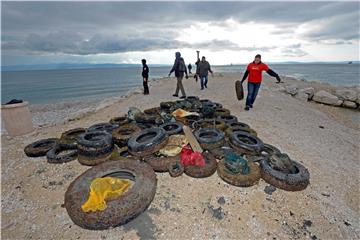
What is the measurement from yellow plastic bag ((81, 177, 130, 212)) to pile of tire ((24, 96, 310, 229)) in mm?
90

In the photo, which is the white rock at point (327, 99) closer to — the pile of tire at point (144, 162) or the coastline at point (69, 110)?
the coastline at point (69, 110)

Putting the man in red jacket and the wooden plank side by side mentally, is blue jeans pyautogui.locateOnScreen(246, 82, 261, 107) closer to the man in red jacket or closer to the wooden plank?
the man in red jacket

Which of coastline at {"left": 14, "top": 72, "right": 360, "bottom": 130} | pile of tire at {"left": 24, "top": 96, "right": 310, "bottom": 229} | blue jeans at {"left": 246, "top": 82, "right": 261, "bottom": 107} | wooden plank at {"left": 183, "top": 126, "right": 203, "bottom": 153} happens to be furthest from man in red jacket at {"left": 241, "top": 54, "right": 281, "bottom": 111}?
coastline at {"left": 14, "top": 72, "right": 360, "bottom": 130}

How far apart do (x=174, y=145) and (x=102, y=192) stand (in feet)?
6.34

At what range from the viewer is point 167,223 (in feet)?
8.57

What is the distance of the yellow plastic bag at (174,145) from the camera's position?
4.06 metres

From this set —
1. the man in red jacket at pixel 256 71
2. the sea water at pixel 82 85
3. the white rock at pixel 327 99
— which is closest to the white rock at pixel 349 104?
the white rock at pixel 327 99

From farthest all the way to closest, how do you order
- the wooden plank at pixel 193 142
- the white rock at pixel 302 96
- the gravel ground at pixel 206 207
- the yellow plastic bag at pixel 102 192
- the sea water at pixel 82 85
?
1. the sea water at pixel 82 85
2. the white rock at pixel 302 96
3. the wooden plank at pixel 193 142
4. the yellow plastic bag at pixel 102 192
5. the gravel ground at pixel 206 207

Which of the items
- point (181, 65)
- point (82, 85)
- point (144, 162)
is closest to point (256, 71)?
point (181, 65)

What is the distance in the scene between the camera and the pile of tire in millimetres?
2717

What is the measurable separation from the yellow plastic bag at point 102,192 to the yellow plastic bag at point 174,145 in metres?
1.18

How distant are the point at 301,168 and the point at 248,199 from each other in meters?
1.40

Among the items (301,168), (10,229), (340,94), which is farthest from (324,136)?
(340,94)

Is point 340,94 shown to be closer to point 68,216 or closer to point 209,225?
point 209,225
